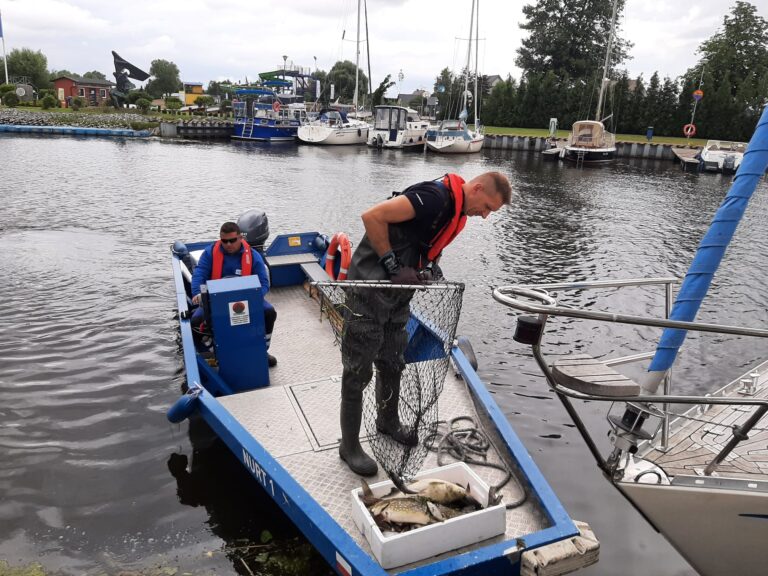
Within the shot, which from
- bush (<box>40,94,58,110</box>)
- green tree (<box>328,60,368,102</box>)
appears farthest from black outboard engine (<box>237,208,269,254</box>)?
green tree (<box>328,60,368,102</box>)

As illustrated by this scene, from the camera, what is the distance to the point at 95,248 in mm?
14586

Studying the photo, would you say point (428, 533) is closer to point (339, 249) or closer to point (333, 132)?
point (339, 249)

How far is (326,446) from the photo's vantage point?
4988 mm

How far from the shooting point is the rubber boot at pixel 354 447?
14.4ft

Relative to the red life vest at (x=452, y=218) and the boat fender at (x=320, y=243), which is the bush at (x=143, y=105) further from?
the red life vest at (x=452, y=218)

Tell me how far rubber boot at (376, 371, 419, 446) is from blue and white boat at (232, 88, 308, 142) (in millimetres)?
48490

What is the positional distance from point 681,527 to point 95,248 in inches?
577

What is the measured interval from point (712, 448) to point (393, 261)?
330 centimetres

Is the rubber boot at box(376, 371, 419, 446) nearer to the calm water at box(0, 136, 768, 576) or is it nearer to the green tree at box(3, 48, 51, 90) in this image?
the calm water at box(0, 136, 768, 576)

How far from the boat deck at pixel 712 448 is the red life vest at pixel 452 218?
2283mm

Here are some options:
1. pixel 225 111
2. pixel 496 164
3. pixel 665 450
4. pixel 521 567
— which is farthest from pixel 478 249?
pixel 225 111

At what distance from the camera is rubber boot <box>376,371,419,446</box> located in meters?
4.48

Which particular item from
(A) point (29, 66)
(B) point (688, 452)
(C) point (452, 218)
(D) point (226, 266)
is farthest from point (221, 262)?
(A) point (29, 66)

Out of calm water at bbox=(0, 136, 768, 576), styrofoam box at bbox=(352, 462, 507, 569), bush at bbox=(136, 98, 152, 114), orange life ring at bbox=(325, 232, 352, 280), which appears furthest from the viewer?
bush at bbox=(136, 98, 152, 114)
